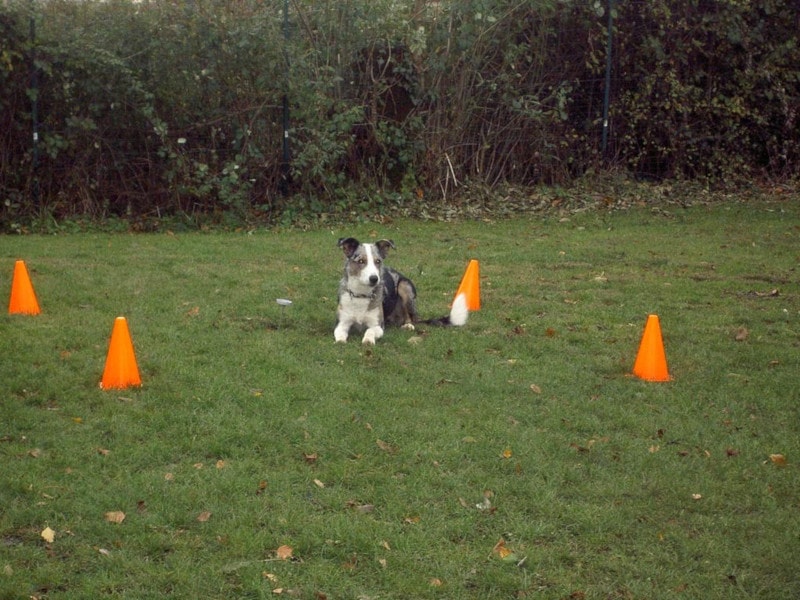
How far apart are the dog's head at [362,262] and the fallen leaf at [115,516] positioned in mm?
3911

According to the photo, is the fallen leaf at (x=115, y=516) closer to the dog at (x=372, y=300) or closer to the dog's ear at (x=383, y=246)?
the dog at (x=372, y=300)

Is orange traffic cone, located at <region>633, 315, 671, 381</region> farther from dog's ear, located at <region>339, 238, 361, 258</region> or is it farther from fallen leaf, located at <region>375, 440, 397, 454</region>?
dog's ear, located at <region>339, 238, 361, 258</region>

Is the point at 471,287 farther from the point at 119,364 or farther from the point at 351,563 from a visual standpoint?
the point at 351,563

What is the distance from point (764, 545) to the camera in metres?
4.94

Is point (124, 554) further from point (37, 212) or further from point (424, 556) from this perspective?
point (37, 212)

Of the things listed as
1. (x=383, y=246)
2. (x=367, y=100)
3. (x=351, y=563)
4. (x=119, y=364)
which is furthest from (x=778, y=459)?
(x=367, y=100)

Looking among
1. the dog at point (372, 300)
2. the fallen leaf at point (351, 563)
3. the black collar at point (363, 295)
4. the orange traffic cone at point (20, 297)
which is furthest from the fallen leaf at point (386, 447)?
the orange traffic cone at point (20, 297)

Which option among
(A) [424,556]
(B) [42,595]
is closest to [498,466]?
(A) [424,556]

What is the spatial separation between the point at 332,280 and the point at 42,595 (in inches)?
272

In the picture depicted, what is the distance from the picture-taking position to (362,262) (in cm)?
870

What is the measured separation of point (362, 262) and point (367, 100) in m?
7.81

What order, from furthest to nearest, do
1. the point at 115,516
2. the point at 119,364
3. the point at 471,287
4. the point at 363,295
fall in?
1. the point at 471,287
2. the point at 363,295
3. the point at 119,364
4. the point at 115,516

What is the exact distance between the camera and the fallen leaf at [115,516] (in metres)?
5.01

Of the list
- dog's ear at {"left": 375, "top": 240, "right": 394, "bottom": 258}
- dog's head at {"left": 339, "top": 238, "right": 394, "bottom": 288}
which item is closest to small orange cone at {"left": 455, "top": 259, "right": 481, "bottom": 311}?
dog's ear at {"left": 375, "top": 240, "right": 394, "bottom": 258}
